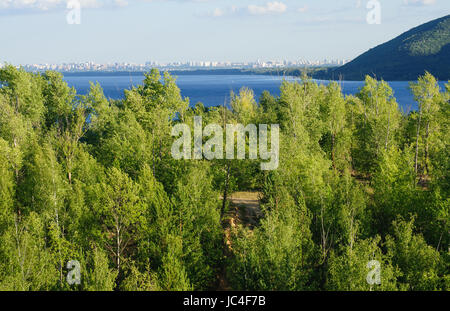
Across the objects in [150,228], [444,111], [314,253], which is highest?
[444,111]

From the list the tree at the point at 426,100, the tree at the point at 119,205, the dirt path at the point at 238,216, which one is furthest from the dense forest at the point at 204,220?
the tree at the point at 426,100

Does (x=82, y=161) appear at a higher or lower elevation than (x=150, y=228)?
higher

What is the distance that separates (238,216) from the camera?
132ft

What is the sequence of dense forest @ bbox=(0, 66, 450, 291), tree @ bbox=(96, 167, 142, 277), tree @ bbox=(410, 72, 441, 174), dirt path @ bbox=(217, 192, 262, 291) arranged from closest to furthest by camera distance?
dense forest @ bbox=(0, 66, 450, 291)
tree @ bbox=(96, 167, 142, 277)
dirt path @ bbox=(217, 192, 262, 291)
tree @ bbox=(410, 72, 441, 174)

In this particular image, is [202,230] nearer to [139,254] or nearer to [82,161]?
[139,254]

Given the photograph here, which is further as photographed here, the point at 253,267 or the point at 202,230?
the point at 202,230

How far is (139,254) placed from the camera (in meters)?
27.4

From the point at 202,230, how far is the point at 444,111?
118 ft

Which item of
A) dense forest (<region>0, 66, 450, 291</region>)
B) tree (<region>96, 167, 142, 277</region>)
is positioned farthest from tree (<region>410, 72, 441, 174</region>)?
tree (<region>96, 167, 142, 277</region>)

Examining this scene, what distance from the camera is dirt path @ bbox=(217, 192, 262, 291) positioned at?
31.0 metres

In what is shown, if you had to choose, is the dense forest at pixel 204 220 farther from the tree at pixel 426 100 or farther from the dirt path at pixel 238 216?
the tree at pixel 426 100

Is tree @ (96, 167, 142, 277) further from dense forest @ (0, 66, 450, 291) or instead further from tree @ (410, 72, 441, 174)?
tree @ (410, 72, 441, 174)

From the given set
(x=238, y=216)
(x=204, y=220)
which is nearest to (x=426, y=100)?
(x=238, y=216)
